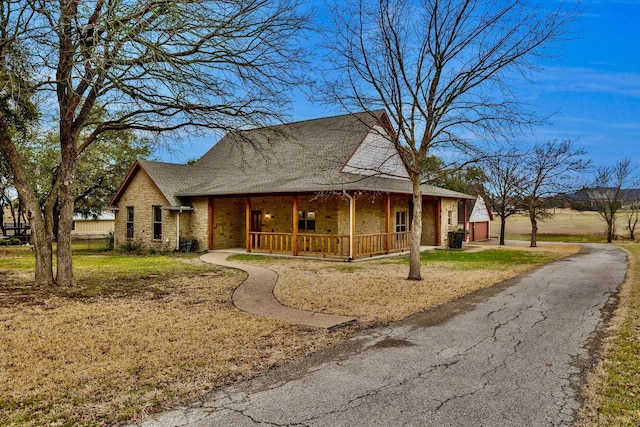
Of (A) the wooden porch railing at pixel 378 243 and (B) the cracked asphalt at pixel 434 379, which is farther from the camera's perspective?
(A) the wooden porch railing at pixel 378 243

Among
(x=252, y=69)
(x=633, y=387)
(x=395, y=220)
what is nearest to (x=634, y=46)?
(x=395, y=220)

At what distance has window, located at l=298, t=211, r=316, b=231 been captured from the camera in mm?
19584

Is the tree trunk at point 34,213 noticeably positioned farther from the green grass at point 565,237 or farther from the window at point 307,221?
the green grass at point 565,237

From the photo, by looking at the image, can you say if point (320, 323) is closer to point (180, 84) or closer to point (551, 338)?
point (551, 338)

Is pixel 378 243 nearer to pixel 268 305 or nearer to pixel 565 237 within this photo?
pixel 268 305

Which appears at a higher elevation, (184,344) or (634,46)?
(634,46)

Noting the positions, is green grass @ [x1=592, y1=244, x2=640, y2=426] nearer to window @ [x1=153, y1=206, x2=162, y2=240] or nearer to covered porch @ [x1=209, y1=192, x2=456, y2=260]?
covered porch @ [x1=209, y1=192, x2=456, y2=260]

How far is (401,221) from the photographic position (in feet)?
73.5

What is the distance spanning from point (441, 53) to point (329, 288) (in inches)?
279

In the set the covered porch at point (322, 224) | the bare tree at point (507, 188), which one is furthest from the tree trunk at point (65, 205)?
the bare tree at point (507, 188)

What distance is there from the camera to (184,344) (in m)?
5.68

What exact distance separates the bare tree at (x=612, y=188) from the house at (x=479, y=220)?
883 cm

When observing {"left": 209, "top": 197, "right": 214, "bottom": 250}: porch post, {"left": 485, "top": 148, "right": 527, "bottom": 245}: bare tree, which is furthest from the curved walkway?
{"left": 485, "top": 148, "right": 527, "bottom": 245}: bare tree

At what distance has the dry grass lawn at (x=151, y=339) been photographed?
396cm
